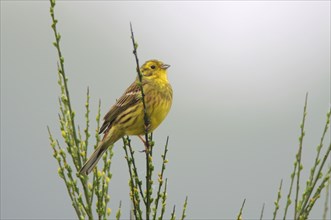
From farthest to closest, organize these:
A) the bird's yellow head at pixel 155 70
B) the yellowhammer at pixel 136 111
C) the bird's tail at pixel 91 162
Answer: the bird's yellow head at pixel 155 70 < the yellowhammer at pixel 136 111 < the bird's tail at pixel 91 162

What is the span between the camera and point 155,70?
4961 mm

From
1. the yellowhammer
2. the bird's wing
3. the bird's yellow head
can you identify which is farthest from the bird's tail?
the bird's yellow head

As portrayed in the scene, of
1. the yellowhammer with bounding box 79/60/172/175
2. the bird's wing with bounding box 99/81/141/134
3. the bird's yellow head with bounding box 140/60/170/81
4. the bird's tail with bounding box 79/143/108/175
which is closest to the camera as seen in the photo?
the bird's tail with bounding box 79/143/108/175

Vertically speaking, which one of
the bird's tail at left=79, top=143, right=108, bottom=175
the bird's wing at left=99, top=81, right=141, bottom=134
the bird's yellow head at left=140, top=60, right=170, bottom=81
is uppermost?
the bird's yellow head at left=140, top=60, right=170, bottom=81

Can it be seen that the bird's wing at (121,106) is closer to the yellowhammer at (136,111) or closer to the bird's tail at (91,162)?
the yellowhammer at (136,111)

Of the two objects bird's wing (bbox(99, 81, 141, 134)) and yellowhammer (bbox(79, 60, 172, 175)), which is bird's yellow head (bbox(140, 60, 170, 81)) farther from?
bird's wing (bbox(99, 81, 141, 134))

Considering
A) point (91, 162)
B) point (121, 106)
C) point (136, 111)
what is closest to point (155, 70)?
point (121, 106)

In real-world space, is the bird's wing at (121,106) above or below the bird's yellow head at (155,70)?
below

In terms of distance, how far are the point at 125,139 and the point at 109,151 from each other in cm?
39

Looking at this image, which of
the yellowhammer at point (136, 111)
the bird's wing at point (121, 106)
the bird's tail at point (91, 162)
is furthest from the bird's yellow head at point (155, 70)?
the bird's tail at point (91, 162)

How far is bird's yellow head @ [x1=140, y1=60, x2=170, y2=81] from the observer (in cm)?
489

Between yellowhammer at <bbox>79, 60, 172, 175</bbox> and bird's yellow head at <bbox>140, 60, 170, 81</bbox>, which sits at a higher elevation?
bird's yellow head at <bbox>140, 60, 170, 81</bbox>

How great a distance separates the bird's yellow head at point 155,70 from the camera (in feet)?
16.0

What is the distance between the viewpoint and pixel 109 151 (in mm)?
3285
